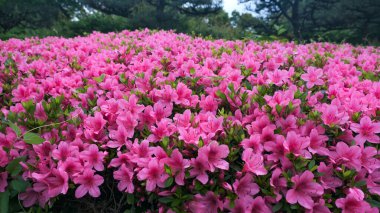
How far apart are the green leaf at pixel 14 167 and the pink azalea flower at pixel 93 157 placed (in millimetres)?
297

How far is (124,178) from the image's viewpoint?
5.28 ft

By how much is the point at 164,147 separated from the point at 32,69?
1.80 metres

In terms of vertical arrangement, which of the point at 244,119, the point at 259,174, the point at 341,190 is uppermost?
the point at 244,119

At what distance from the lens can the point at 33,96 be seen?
230 cm

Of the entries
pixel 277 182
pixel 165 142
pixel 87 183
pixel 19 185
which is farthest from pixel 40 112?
pixel 277 182

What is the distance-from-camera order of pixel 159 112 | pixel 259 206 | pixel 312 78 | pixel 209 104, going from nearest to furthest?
pixel 259 206, pixel 159 112, pixel 209 104, pixel 312 78

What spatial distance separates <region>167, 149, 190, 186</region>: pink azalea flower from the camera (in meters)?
1.53

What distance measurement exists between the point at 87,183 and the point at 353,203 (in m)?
1.23

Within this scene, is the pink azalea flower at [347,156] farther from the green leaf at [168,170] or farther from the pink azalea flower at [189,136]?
the green leaf at [168,170]

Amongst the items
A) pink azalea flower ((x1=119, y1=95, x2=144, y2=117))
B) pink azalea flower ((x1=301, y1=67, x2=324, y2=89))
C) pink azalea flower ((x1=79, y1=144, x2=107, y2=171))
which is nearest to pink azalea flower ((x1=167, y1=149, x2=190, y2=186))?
pink azalea flower ((x1=79, y1=144, x2=107, y2=171))

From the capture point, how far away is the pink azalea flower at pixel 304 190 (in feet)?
4.85

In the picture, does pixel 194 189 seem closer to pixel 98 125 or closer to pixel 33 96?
pixel 98 125

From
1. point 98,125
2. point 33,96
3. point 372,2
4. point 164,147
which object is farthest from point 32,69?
point 372,2

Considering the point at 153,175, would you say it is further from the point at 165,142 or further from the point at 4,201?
the point at 4,201
